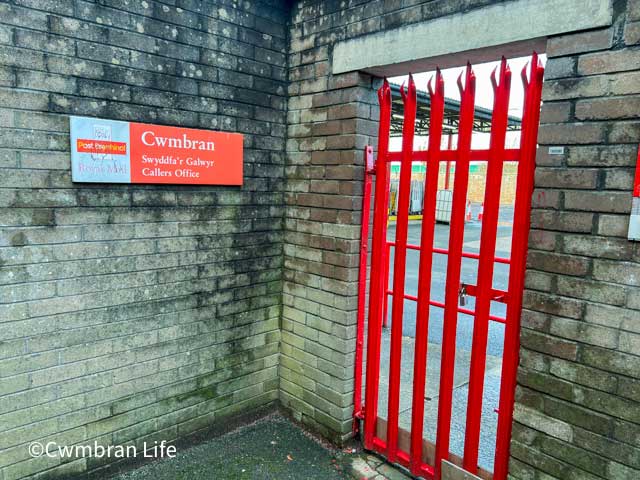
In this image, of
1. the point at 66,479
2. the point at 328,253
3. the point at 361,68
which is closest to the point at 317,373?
the point at 328,253

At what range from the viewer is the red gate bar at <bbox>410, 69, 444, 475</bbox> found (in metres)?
2.75

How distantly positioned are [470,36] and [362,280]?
1686 mm

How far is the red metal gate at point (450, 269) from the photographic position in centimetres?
246

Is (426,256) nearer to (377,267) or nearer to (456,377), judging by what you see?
(377,267)

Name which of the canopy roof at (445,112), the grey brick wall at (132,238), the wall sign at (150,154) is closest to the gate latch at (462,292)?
the grey brick wall at (132,238)

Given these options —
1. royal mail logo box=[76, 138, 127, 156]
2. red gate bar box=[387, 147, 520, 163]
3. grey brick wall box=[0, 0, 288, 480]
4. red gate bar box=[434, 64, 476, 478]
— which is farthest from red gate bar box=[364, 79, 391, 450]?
royal mail logo box=[76, 138, 127, 156]

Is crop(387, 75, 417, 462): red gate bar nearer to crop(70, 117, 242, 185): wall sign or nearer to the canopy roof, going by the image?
crop(70, 117, 242, 185): wall sign

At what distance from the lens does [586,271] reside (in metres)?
2.16

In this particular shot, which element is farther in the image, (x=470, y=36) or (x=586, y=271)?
(x=470, y=36)

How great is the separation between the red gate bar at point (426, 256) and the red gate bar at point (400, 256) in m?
0.13

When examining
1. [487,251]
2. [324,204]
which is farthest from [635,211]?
[324,204]

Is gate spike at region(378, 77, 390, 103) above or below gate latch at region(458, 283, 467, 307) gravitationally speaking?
above

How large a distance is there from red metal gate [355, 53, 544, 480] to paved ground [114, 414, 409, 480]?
17 cm

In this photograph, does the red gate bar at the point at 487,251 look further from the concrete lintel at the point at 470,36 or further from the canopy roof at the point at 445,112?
the canopy roof at the point at 445,112
